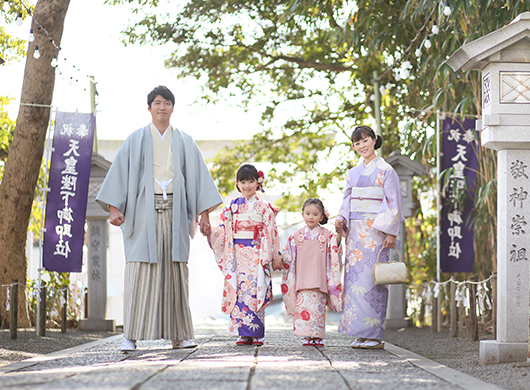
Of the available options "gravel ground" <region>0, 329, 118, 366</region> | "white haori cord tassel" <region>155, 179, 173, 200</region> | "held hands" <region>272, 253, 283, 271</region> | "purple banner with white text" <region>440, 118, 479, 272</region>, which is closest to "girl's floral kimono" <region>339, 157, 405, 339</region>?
"held hands" <region>272, 253, 283, 271</region>

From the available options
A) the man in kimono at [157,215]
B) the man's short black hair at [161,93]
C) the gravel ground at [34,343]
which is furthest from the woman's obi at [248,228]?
the gravel ground at [34,343]

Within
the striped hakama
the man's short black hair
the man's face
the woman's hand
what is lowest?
the striped hakama

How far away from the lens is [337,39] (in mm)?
9805

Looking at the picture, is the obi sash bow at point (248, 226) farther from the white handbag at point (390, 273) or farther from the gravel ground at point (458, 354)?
the gravel ground at point (458, 354)

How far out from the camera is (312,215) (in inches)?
222

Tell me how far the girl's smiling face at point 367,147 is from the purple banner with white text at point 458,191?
2224mm

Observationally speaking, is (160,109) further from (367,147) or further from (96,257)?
(96,257)

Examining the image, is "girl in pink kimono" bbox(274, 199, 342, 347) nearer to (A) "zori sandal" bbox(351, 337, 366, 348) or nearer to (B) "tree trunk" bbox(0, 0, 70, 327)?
(A) "zori sandal" bbox(351, 337, 366, 348)

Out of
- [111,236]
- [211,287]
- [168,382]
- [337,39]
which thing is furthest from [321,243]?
[111,236]

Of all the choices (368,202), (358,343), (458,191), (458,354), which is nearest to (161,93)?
(368,202)

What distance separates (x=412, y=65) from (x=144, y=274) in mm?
5594

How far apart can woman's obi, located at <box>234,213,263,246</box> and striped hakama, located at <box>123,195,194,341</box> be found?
0.67m

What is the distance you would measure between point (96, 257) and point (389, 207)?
438 centimetres

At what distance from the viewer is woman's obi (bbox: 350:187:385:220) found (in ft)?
18.0
